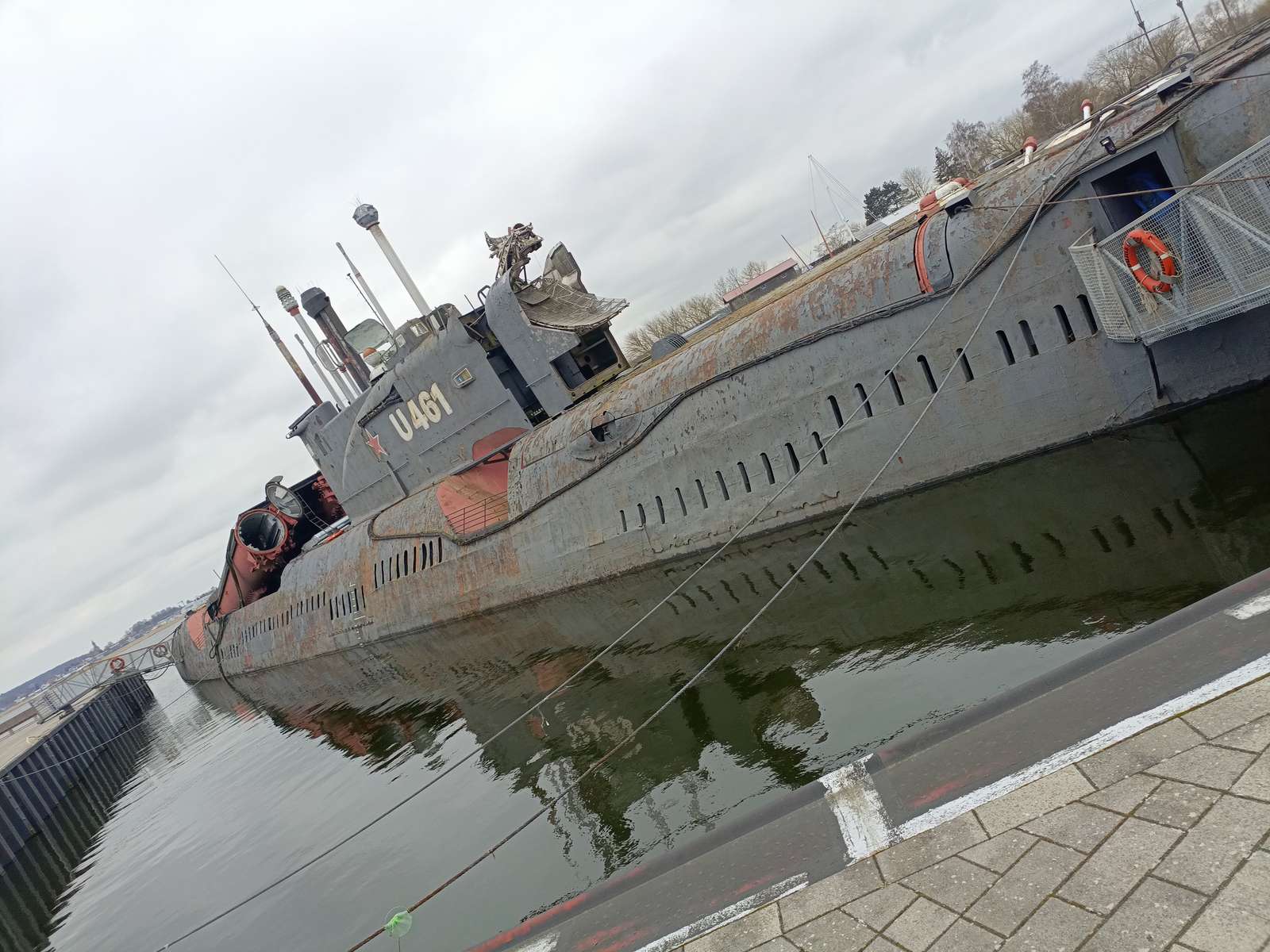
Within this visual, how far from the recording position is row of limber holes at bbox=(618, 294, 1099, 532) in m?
9.74

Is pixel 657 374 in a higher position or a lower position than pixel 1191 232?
higher

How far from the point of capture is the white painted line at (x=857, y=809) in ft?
12.6

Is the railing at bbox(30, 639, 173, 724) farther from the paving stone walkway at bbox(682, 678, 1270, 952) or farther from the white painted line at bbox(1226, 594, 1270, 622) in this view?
the white painted line at bbox(1226, 594, 1270, 622)

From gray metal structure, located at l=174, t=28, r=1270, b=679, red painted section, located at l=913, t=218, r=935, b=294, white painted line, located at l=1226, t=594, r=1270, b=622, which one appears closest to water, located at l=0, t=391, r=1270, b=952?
gray metal structure, located at l=174, t=28, r=1270, b=679

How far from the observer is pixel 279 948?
7.98 metres

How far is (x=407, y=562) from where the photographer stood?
2084 cm

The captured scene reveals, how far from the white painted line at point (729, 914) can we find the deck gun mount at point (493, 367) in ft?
46.5

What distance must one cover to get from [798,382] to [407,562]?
1284 cm

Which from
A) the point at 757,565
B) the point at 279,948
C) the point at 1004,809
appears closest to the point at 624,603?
the point at 757,565

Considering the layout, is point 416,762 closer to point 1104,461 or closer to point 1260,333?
point 1104,461

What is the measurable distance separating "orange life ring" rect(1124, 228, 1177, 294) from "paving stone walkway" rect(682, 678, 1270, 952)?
6199 mm

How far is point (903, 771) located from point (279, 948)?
→ 710 cm

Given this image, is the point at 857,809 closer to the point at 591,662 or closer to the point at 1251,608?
the point at 1251,608

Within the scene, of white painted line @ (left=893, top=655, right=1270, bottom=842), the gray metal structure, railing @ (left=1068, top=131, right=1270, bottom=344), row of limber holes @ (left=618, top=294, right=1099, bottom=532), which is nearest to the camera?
white painted line @ (left=893, top=655, right=1270, bottom=842)
